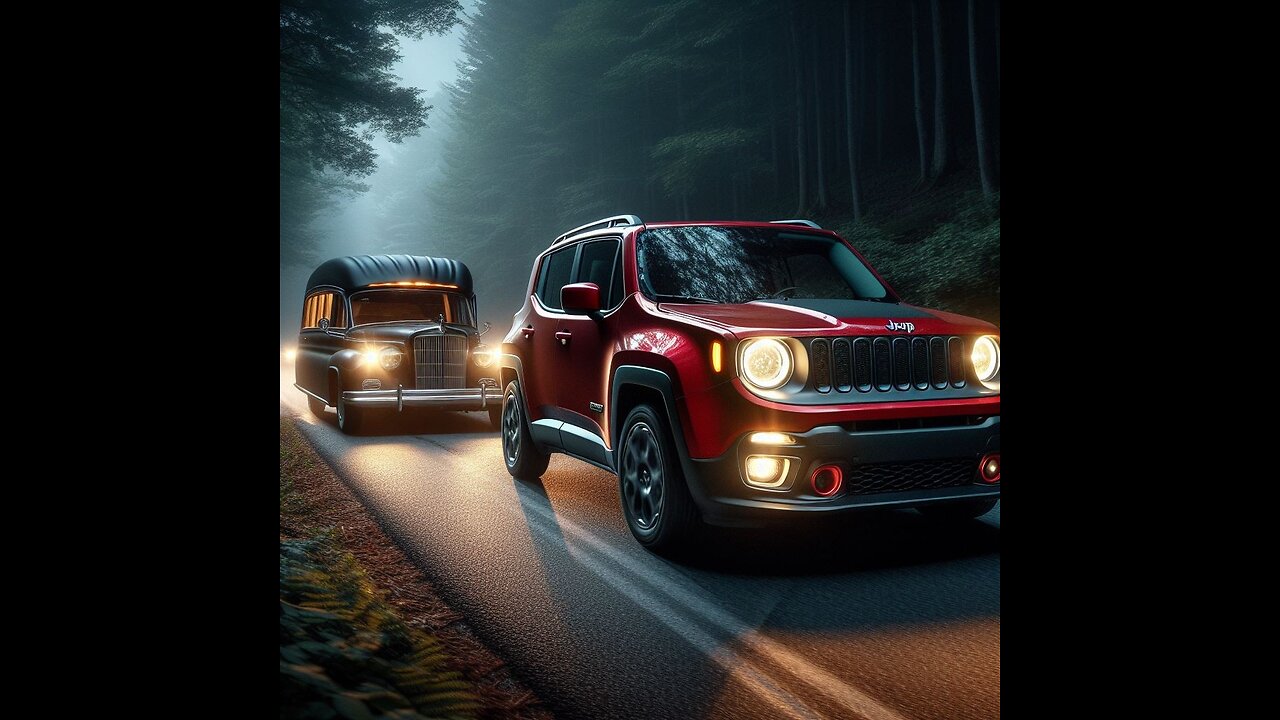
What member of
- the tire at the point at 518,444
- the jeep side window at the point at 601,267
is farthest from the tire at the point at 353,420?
the jeep side window at the point at 601,267

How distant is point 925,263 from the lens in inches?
757

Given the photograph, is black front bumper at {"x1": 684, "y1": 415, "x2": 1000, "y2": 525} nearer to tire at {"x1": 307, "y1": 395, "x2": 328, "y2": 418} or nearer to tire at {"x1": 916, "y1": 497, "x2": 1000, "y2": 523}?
tire at {"x1": 916, "y1": 497, "x2": 1000, "y2": 523}

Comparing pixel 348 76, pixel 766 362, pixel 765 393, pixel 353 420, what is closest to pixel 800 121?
pixel 348 76

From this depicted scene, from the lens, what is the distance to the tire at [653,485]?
16.9 ft

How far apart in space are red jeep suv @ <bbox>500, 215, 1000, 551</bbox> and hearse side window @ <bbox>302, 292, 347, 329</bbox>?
26.4ft

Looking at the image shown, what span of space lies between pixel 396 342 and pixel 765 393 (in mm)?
8606

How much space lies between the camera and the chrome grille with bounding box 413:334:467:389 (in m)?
12.4

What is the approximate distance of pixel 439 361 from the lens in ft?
41.0

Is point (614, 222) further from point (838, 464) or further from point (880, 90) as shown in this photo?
point (880, 90)

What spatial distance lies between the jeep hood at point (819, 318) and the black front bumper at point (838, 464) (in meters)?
0.56
